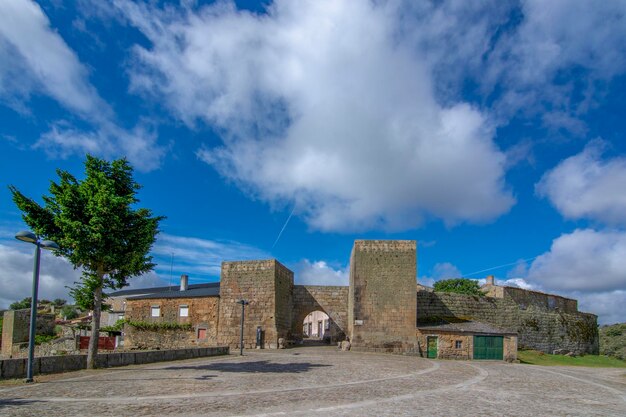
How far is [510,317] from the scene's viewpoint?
34188mm

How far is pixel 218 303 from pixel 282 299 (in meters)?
4.52

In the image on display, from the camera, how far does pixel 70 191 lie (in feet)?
51.2

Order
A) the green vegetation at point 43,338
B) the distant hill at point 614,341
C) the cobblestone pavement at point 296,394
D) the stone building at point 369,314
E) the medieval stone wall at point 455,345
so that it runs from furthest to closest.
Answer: the distant hill at point 614,341
the green vegetation at point 43,338
the stone building at point 369,314
the medieval stone wall at point 455,345
the cobblestone pavement at point 296,394

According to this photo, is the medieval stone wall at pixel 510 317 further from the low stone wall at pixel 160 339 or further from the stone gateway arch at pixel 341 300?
the low stone wall at pixel 160 339

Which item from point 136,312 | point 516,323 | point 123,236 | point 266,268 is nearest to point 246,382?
point 123,236

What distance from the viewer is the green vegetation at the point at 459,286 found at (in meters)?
48.8

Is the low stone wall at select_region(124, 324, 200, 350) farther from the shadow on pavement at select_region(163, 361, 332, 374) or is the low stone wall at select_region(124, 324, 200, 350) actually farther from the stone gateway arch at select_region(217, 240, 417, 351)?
the shadow on pavement at select_region(163, 361, 332, 374)

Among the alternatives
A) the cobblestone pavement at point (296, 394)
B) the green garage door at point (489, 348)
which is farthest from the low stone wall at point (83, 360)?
the green garage door at point (489, 348)

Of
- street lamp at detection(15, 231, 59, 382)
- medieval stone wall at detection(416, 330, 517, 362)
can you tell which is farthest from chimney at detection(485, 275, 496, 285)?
street lamp at detection(15, 231, 59, 382)

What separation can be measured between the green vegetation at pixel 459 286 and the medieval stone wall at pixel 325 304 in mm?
18392

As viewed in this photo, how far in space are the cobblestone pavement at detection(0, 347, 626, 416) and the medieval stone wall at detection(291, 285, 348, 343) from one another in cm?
1885

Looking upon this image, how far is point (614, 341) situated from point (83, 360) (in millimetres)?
50196

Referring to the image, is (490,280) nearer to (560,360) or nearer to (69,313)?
(560,360)

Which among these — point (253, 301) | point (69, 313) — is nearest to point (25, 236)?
point (253, 301)
